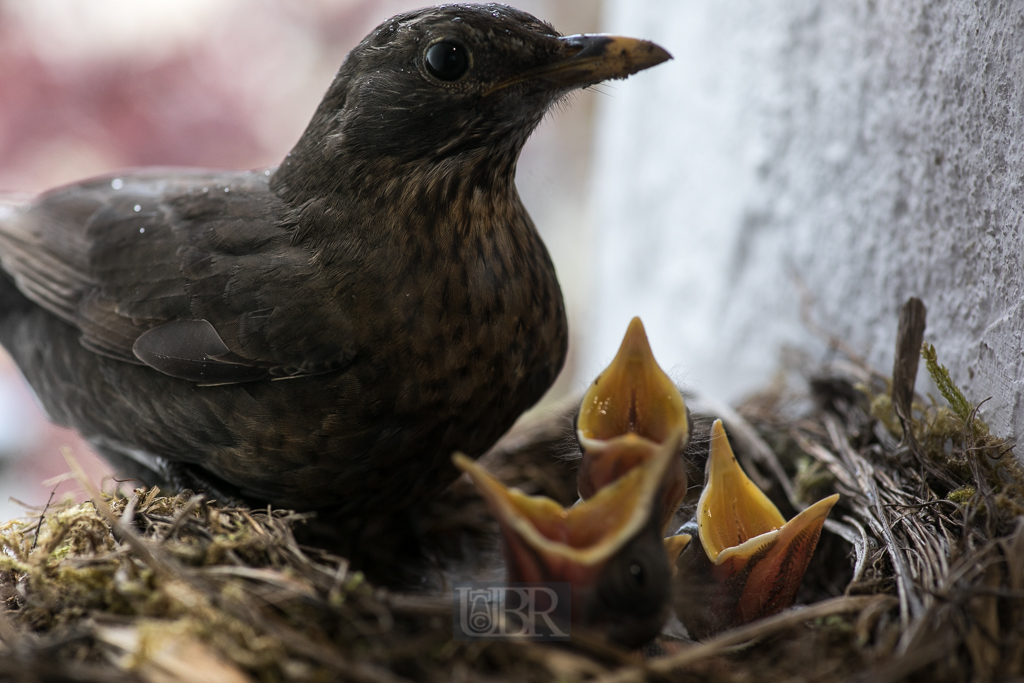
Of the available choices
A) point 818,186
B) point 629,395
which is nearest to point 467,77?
point 629,395

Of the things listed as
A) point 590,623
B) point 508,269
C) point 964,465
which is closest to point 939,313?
point 964,465

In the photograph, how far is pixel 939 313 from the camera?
173cm

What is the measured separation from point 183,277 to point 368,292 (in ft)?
1.56

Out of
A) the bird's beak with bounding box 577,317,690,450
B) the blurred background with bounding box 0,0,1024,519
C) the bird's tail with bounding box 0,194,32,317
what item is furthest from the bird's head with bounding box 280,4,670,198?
the bird's tail with bounding box 0,194,32,317

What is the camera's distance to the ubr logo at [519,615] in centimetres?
110

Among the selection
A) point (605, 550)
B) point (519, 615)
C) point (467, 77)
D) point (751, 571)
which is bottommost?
point (751, 571)

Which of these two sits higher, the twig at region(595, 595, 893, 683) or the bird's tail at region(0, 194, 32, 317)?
the bird's tail at region(0, 194, 32, 317)

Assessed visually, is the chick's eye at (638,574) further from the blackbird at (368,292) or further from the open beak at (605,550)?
the blackbird at (368,292)

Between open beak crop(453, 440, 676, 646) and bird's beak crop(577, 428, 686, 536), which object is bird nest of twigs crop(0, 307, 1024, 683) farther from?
bird's beak crop(577, 428, 686, 536)

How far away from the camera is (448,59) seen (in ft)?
5.19

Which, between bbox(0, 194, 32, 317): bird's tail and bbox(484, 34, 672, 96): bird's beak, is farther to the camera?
bbox(0, 194, 32, 317): bird's tail

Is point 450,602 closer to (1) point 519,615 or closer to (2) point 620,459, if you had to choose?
(1) point 519,615

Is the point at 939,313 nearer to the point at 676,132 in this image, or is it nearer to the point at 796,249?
the point at 796,249

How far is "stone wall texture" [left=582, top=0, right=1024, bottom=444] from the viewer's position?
4.89 feet
